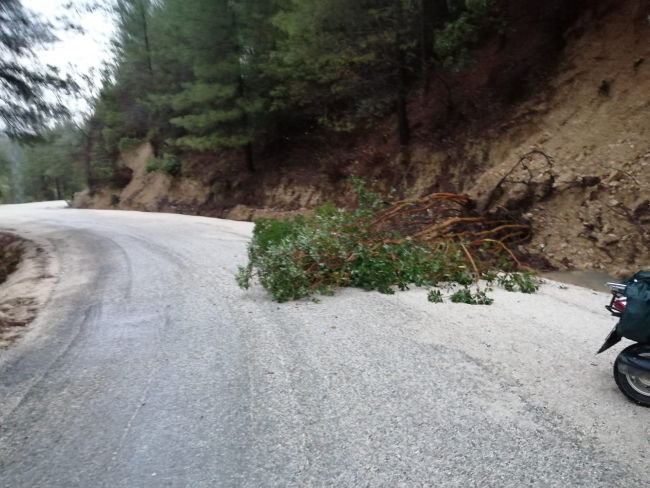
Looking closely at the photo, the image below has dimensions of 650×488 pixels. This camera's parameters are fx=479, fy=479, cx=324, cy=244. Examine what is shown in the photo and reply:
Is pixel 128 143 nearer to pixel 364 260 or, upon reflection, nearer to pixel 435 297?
pixel 364 260

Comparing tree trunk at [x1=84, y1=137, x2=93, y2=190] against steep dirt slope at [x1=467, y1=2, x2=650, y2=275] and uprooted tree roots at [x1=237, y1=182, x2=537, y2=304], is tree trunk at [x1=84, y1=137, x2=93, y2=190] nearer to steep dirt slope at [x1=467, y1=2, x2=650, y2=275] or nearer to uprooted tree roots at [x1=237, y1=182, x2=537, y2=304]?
steep dirt slope at [x1=467, y1=2, x2=650, y2=275]

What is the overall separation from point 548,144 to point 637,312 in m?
8.62

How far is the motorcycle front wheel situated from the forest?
11754 mm

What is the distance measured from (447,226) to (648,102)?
4.82 meters

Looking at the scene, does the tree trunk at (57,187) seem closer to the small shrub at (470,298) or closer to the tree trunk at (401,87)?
the tree trunk at (401,87)

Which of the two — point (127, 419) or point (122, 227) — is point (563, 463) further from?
point (122, 227)

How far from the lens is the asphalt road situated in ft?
9.94

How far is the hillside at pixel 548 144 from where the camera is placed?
29.4ft

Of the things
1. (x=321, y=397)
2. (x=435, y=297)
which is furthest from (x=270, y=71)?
(x=321, y=397)

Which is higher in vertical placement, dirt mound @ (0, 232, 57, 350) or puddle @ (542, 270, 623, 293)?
puddle @ (542, 270, 623, 293)

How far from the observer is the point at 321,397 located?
394cm

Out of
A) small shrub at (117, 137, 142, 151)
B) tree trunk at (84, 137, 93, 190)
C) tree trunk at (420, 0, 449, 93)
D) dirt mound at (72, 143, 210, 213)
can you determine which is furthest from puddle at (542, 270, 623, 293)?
tree trunk at (84, 137, 93, 190)

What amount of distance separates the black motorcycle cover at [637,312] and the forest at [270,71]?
11.5 metres

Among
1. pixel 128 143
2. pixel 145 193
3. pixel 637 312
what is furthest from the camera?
pixel 128 143
